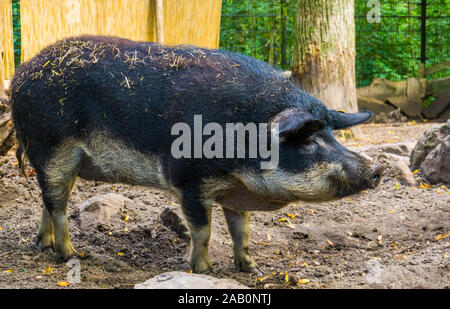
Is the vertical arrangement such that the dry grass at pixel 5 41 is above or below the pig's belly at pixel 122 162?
above

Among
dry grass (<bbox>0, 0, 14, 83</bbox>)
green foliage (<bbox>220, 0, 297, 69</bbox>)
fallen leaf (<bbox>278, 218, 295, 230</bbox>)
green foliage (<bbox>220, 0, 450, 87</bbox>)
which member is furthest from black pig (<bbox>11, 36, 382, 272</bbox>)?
green foliage (<bbox>220, 0, 450, 87</bbox>)

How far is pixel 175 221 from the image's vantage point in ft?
18.7

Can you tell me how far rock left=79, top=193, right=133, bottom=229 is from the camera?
19.0 feet

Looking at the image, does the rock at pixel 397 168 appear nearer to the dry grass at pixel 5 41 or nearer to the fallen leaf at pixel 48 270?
the fallen leaf at pixel 48 270

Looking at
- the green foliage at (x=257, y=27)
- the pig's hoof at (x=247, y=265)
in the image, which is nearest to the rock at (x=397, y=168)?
the pig's hoof at (x=247, y=265)

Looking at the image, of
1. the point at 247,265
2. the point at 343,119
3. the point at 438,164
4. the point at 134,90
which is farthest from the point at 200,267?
the point at 438,164

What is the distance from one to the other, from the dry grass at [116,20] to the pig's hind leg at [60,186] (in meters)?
2.39

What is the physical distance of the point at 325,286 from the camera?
4.32m

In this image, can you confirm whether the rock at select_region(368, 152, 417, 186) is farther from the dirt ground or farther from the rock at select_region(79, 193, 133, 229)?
the rock at select_region(79, 193, 133, 229)

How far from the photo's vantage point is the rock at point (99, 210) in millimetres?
5801

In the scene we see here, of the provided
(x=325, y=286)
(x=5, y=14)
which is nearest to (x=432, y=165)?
(x=325, y=286)

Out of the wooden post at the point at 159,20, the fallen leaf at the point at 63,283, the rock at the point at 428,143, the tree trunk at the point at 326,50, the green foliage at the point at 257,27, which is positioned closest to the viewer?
the fallen leaf at the point at 63,283

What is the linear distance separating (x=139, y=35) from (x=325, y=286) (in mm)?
4572

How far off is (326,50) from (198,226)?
17.0 ft
